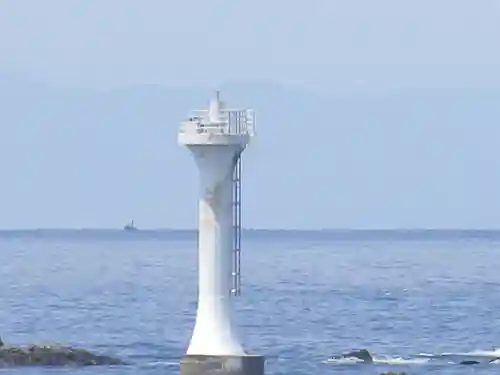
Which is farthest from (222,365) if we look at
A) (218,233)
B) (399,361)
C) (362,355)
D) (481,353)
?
(481,353)

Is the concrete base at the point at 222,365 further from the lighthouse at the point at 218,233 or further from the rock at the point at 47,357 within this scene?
the rock at the point at 47,357

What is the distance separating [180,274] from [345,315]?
60821 millimetres

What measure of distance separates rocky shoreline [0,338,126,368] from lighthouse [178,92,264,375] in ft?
90.4

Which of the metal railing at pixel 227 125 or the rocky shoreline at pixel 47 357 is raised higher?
the metal railing at pixel 227 125

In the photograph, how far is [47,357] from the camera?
6619cm

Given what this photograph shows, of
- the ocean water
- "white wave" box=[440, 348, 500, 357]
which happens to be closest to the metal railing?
the ocean water

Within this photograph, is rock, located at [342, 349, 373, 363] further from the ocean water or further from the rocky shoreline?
the rocky shoreline

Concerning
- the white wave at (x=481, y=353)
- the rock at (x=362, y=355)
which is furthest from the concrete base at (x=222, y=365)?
the white wave at (x=481, y=353)

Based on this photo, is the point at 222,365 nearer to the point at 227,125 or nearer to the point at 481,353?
the point at 227,125

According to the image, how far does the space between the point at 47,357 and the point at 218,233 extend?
1128 inches

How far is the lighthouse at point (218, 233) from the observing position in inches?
1512

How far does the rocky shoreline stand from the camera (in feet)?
216

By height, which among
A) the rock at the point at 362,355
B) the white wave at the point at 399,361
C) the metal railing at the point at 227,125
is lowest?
the white wave at the point at 399,361

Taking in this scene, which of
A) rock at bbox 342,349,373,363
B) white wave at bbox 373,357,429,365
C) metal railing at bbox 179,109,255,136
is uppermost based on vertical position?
metal railing at bbox 179,109,255,136
